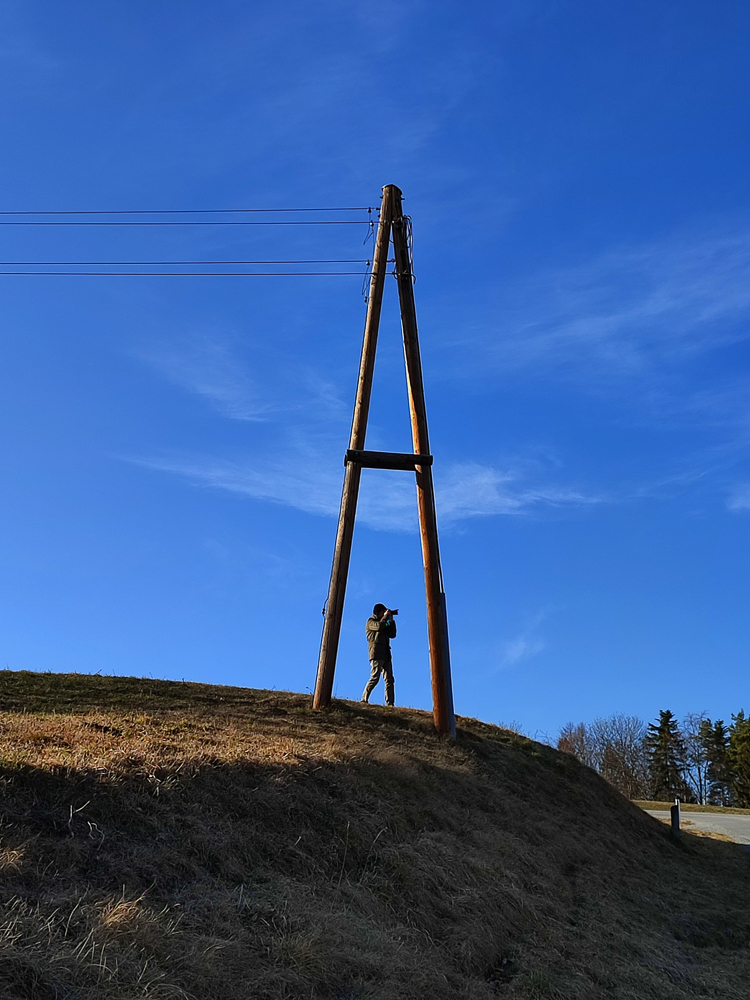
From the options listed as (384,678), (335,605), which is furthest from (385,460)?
(384,678)

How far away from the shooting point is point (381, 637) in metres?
16.8

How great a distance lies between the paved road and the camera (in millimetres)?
21688

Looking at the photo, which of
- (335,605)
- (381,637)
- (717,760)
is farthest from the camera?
(717,760)

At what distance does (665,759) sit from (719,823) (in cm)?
3403

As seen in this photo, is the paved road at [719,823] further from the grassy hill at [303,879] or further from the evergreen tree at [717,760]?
the evergreen tree at [717,760]

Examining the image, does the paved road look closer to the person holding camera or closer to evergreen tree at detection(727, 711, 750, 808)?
the person holding camera

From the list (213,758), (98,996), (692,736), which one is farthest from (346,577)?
(692,736)

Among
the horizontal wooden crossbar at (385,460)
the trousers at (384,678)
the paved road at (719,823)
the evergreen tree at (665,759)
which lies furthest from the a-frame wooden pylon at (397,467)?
the evergreen tree at (665,759)

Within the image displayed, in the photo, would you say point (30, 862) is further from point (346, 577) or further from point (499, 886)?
point (346, 577)

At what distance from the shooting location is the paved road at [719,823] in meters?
21.7

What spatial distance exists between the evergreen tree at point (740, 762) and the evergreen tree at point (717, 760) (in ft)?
5.62

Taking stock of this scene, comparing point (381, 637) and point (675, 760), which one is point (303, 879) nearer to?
point (381, 637)

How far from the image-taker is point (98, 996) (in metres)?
4.64

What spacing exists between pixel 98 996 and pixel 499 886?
5.05 meters
